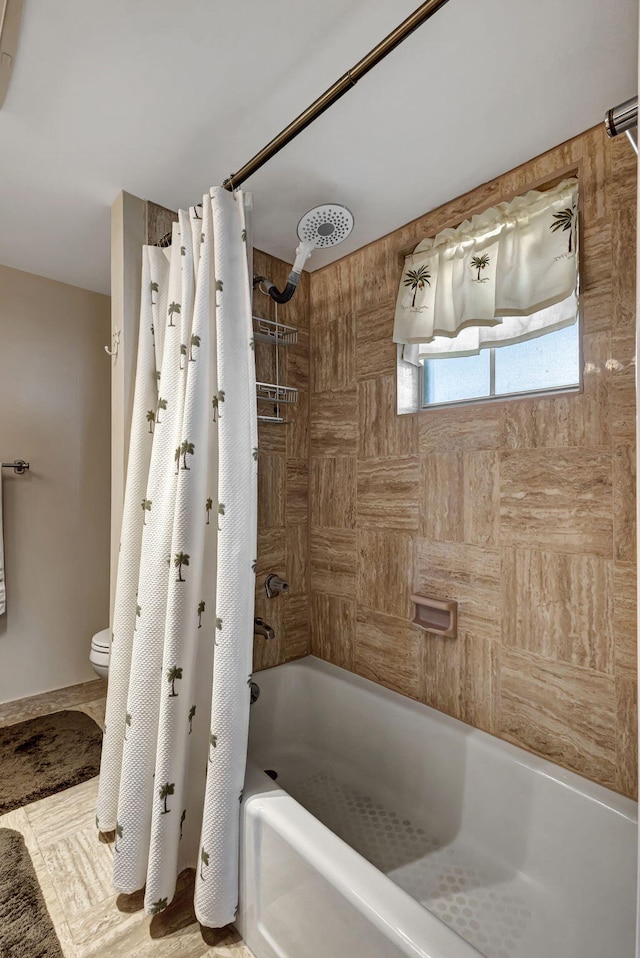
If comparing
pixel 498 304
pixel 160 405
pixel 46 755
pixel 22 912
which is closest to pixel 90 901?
pixel 22 912

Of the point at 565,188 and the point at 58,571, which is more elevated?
the point at 565,188

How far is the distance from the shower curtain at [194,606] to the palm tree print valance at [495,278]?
0.71 meters

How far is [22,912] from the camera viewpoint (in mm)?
1345

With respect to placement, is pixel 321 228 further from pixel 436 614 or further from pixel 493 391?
pixel 436 614

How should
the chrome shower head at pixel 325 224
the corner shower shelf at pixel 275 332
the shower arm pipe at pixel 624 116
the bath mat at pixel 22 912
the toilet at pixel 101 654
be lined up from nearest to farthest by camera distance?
the shower arm pipe at pixel 624 116
the bath mat at pixel 22 912
the chrome shower head at pixel 325 224
the corner shower shelf at pixel 275 332
the toilet at pixel 101 654

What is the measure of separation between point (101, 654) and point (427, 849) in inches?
64.7

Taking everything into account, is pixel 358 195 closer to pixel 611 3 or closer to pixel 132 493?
pixel 611 3

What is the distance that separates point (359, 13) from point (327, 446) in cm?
146

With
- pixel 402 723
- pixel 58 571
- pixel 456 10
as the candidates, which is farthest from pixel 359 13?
pixel 58 571

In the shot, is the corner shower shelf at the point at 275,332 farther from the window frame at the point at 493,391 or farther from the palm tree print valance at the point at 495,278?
the window frame at the point at 493,391

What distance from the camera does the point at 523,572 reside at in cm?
151

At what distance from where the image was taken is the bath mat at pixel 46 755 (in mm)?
1874

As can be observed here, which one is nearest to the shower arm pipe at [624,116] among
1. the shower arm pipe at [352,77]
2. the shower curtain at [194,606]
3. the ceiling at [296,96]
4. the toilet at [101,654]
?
the shower arm pipe at [352,77]

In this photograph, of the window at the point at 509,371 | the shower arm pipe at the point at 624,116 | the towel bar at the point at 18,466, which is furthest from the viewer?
the towel bar at the point at 18,466
